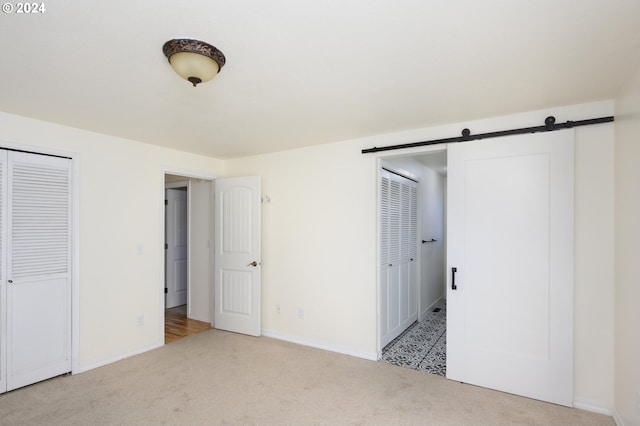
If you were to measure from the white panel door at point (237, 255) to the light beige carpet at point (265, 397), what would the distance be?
0.82 metres

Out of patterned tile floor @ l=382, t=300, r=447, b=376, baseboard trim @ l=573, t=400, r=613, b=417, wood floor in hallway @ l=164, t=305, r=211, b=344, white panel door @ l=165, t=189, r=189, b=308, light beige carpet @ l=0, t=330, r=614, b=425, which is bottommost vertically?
wood floor in hallway @ l=164, t=305, r=211, b=344

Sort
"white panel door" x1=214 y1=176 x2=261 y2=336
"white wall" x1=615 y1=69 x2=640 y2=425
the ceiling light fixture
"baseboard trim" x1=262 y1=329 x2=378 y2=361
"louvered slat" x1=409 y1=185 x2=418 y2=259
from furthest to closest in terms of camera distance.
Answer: "louvered slat" x1=409 y1=185 x2=418 y2=259, "white panel door" x1=214 y1=176 x2=261 y2=336, "baseboard trim" x1=262 y1=329 x2=378 y2=361, "white wall" x1=615 y1=69 x2=640 y2=425, the ceiling light fixture

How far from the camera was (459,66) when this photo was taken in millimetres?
1982

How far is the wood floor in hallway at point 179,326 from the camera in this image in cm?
427

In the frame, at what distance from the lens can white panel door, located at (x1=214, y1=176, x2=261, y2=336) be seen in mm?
4227

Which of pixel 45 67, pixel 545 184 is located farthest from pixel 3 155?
pixel 545 184

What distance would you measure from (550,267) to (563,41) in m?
1.74

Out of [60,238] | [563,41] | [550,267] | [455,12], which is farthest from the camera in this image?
[60,238]

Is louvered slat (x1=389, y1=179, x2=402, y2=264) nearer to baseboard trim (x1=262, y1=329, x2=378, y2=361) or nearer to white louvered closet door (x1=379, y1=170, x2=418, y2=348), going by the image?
white louvered closet door (x1=379, y1=170, x2=418, y2=348)

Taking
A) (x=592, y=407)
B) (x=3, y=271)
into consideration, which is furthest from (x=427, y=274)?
(x=3, y=271)

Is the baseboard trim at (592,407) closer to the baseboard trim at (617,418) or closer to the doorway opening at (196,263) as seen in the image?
the baseboard trim at (617,418)

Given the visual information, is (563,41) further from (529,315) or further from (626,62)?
(529,315)

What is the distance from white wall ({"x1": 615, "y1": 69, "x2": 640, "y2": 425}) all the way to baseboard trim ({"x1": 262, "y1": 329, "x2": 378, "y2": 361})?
1988 millimetres

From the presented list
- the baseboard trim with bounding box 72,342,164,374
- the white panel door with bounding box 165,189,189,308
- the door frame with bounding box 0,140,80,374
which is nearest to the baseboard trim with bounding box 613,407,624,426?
the baseboard trim with bounding box 72,342,164,374
